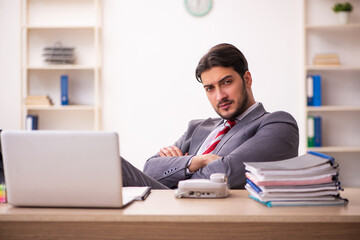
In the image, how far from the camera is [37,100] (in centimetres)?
418

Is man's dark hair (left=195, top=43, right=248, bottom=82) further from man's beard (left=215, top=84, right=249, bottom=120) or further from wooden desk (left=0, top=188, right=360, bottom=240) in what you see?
wooden desk (left=0, top=188, right=360, bottom=240)

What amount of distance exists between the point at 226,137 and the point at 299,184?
0.89 metres

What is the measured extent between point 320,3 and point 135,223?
372 centimetres

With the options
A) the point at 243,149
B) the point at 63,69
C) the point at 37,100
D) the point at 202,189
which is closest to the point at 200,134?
the point at 243,149

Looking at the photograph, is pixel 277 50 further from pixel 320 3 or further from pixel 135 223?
pixel 135 223

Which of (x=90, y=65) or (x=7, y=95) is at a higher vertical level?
(x=90, y=65)

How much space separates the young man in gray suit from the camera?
5.69 feet

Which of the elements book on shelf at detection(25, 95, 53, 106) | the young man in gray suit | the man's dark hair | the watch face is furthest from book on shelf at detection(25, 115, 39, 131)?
the man's dark hair

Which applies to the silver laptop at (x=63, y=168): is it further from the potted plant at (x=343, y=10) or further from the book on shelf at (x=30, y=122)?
the potted plant at (x=343, y=10)

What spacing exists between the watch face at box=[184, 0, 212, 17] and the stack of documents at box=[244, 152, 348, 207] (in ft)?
10.6

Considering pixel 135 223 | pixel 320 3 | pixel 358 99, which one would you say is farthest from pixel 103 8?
pixel 135 223

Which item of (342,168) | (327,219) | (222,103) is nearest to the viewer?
(327,219)

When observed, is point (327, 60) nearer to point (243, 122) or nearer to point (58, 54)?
point (243, 122)

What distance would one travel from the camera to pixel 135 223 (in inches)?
44.4
